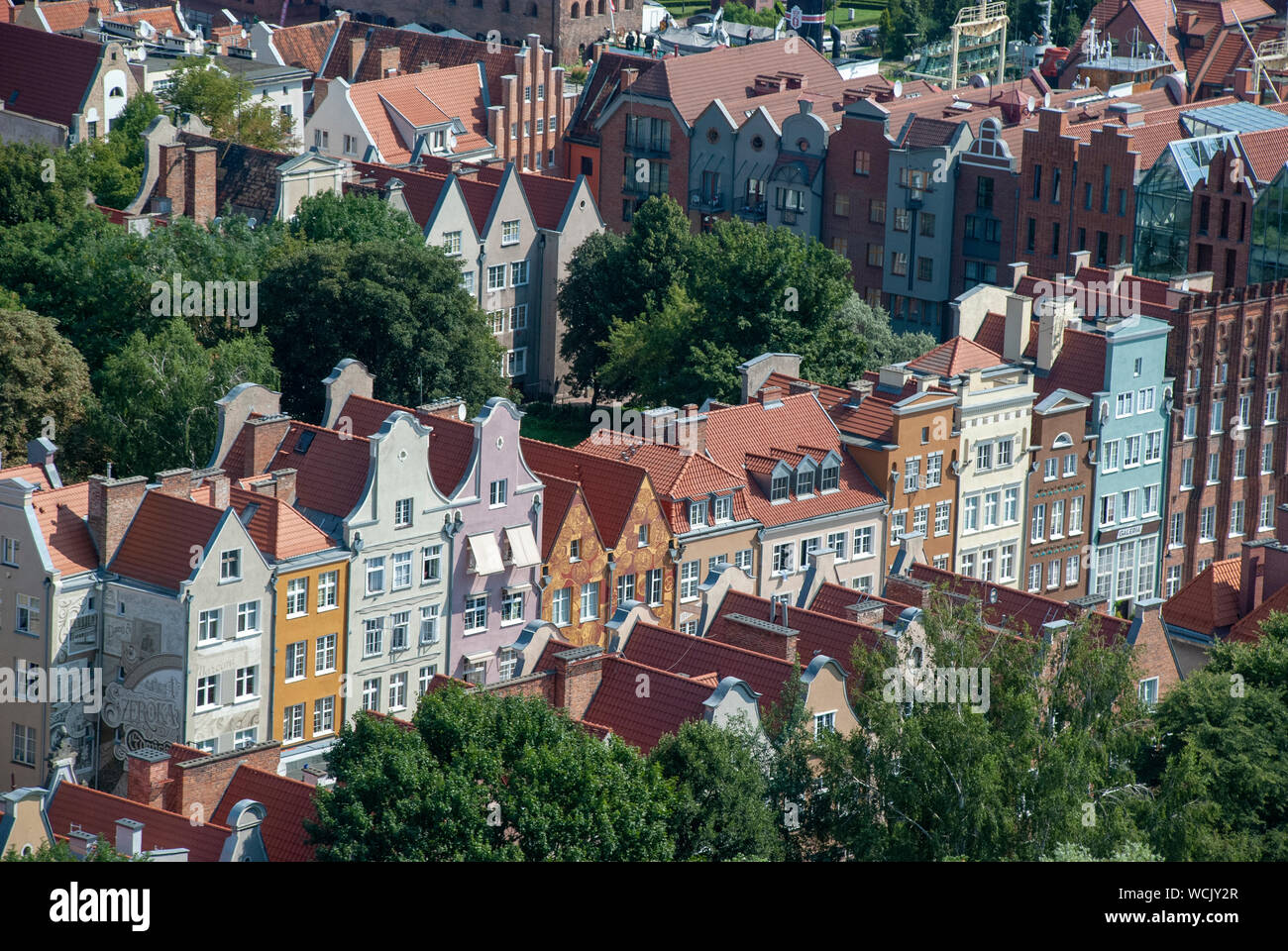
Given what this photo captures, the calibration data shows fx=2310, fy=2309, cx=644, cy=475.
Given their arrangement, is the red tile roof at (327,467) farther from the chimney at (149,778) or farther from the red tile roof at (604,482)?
the chimney at (149,778)

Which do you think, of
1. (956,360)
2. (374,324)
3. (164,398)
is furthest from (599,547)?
(374,324)

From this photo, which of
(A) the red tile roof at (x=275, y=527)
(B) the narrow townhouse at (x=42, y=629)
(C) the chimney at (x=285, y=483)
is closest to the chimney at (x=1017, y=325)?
(C) the chimney at (x=285, y=483)

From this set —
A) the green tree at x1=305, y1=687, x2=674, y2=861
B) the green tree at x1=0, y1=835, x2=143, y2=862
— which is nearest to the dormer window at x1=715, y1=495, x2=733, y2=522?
the green tree at x1=305, y1=687, x2=674, y2=861

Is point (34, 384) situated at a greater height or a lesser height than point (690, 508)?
greater

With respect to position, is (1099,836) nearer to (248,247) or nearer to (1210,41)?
(248,247)

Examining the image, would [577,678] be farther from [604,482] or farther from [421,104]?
[421,104]

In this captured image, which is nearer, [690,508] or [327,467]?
[327,467]

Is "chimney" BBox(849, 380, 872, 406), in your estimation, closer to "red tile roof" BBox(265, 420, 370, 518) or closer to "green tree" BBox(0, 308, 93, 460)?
"red tile roof" BBox(265, 420, 370, 518)
